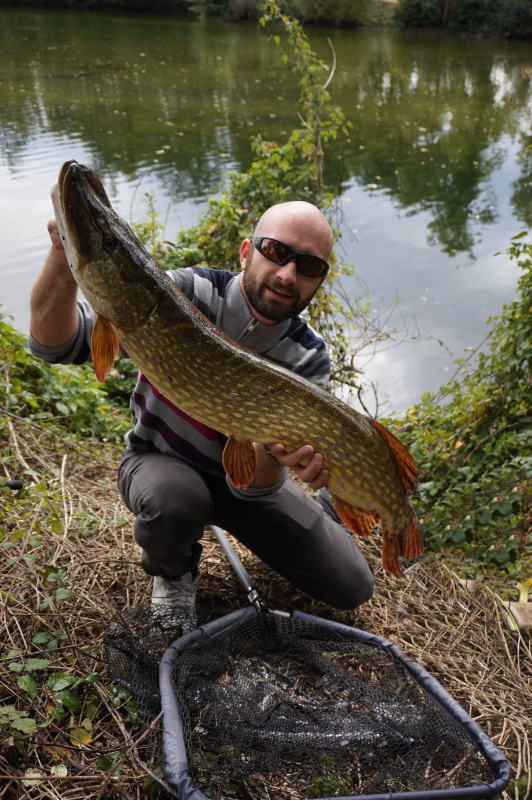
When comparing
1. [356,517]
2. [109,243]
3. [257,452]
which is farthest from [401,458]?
[109,243]

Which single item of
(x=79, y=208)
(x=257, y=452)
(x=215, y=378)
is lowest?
(x=257, y=452)

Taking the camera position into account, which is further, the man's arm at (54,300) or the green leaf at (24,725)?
the man's arm at (54,300)

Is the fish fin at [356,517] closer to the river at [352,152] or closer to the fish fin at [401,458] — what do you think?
the fish fin at [401,458]

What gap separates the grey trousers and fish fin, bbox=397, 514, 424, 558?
1.24ft

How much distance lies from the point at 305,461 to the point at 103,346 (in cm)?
72

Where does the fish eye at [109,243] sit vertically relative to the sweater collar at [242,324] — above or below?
above

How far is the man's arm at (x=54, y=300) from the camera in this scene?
1935 millimetres

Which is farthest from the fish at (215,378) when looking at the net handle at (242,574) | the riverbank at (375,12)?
the riverbank at (375,12)

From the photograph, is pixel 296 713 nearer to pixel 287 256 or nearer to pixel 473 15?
pixel 287 256

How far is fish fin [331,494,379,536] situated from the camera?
2.16 metres

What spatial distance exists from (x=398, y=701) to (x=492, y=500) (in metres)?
1.70

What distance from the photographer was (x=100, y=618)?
7.25 feet

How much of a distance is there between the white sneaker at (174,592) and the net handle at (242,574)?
209 millimetres

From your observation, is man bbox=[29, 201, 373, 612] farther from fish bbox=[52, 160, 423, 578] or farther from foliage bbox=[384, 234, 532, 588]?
foliage bbox=[384, 234, 532, 588]
